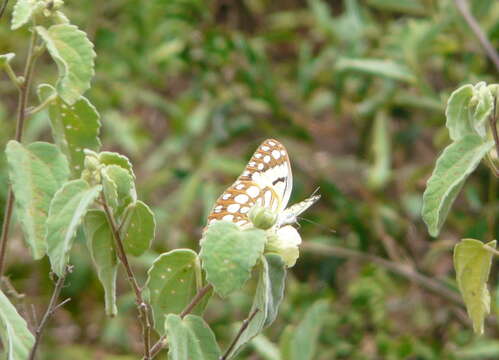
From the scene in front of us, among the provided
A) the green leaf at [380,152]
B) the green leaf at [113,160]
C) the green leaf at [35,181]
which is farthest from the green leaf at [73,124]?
the green leaf at [380,152]

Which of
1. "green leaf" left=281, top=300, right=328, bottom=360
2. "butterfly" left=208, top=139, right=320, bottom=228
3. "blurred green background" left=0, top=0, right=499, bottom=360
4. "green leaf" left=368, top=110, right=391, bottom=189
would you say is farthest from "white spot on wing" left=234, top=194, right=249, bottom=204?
"green leaf" left=368, top=110, right=391, bottom=189

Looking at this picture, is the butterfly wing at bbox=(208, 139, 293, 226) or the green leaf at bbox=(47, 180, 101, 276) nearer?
the green leaf at bbox=(47, 180, 101, 276)

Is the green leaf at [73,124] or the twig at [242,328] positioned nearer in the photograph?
the twig at [242,328]

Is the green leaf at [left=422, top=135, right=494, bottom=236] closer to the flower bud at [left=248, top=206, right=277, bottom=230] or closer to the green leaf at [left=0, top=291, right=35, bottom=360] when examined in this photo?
the flower bud at [left=248, top=206, right=277, bottom=230]

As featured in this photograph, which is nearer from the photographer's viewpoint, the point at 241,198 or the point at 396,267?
the point at 241,198

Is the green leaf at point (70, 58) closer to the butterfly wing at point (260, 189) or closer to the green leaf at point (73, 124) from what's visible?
the green leaf at point (73, 124)

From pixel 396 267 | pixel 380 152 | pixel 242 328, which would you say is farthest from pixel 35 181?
pixel 380 152

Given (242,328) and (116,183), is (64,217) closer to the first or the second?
(116,183)
